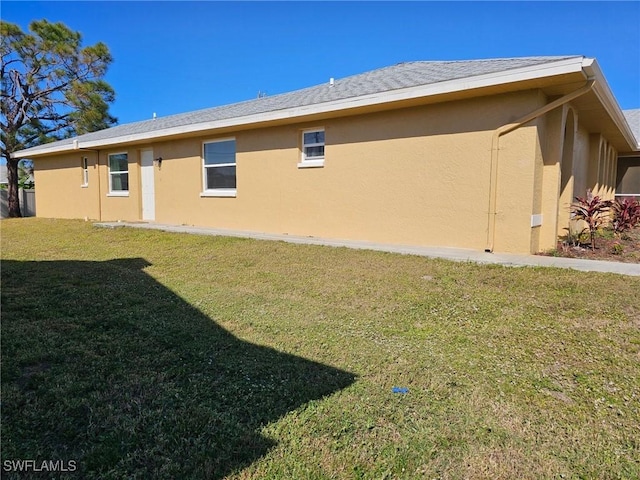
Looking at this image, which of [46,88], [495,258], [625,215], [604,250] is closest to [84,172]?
[46,88]

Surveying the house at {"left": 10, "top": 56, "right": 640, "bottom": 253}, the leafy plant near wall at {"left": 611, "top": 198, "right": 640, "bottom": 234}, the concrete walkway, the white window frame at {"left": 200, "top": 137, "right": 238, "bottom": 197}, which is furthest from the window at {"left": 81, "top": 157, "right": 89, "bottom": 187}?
the leafy plant near wall at {"left": 611, "top": 198, "right": 640, "bottom": 234}

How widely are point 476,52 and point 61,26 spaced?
65.1 feet

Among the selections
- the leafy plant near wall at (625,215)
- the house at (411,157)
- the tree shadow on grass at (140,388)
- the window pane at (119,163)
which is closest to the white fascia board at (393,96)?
the house at (411,157)

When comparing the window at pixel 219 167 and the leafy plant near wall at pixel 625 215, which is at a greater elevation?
the window at pixel 219 167

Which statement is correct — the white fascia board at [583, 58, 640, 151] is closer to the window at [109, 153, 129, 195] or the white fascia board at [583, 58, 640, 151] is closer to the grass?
the grass

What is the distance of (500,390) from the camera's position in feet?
8.80

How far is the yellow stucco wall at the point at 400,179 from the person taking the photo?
7.14 metres

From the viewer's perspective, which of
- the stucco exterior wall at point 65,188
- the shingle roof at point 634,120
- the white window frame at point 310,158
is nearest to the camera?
the white window frame at point 310,158

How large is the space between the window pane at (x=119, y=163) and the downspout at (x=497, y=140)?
1248 centimetres

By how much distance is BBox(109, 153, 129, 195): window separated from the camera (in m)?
14.6

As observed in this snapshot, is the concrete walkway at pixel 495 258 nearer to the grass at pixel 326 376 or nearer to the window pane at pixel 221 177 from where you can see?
the grass at pixel 326 376

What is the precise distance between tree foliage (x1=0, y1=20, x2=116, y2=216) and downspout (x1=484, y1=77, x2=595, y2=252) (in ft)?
68.6

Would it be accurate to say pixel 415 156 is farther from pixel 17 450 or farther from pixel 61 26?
pixel 61 26

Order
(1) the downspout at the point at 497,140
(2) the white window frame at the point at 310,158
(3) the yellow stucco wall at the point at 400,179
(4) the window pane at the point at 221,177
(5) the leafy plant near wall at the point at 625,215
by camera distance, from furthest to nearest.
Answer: (4) the window pane at the point at 221,177
(2) the white window frame at the point at 310,158
(5) the leafy plant near wall at the point at 625,215
(3) the yellow stucco wall at the point at 400,179
(1) the downspout at the point at 497,140
